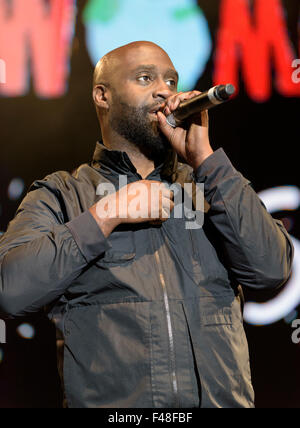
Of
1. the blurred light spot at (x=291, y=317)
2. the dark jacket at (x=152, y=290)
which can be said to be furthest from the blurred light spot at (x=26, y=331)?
the blurred light spot at (x=291, y=317)

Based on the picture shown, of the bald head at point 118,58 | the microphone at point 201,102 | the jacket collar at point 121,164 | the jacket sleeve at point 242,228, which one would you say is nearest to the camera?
the microphone at point 201,102

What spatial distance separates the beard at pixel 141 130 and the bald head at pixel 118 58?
9cm

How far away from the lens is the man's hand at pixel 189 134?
1249mm

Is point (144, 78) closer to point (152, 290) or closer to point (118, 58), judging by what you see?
point (118, 58)

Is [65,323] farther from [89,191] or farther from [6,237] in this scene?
[89,191]

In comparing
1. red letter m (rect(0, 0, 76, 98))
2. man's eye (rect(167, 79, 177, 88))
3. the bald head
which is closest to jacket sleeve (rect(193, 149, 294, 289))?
man's eye (rect(167, 79, 177, 88))

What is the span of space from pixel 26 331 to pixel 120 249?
935 mm

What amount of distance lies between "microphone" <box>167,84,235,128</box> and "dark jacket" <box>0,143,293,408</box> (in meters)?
0.13

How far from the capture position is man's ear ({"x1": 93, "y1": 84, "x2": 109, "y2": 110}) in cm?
157

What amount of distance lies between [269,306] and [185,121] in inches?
41.1

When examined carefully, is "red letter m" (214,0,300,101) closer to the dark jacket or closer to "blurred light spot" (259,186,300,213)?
"blurred light spot" (259,186,300,213)

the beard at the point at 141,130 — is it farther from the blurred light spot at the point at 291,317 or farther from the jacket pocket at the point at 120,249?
the blurred light spot at the point at 291,317

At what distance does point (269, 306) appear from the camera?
204 centimetres

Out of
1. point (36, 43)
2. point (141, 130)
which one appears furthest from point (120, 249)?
point (36, 43)
